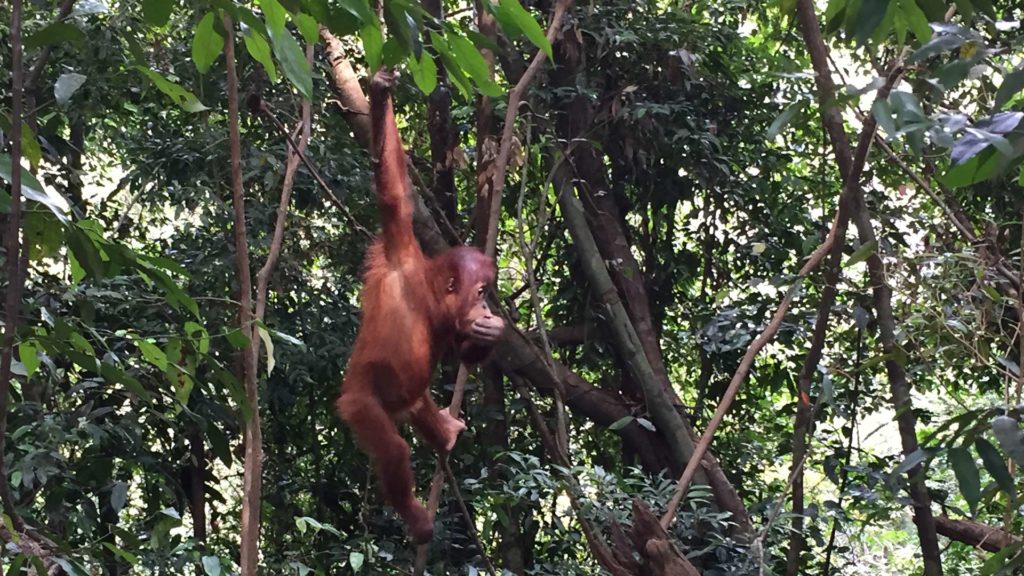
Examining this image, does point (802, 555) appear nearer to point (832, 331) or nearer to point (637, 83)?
point (832, 331)

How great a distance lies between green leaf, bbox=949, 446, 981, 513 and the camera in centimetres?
143

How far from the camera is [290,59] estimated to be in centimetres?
135

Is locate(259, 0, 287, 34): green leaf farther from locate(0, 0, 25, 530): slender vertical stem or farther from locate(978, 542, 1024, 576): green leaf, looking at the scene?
locate(978, 542, 1024, 576): green leaf

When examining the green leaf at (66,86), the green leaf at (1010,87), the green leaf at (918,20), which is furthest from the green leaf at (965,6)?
the green leaf at (66,86)

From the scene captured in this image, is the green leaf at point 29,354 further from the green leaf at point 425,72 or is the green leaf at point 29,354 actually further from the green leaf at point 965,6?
the green leaf at point 965,6

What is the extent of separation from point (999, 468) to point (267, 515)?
3.60 metres

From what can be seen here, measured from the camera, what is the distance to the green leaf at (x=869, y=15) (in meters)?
1.11

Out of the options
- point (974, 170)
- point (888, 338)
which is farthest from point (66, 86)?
point (888, 338)

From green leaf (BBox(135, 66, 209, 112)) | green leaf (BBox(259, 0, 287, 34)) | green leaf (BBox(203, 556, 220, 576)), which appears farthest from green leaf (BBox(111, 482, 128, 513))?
green leaf (BBox(259, 0, 287, 34))

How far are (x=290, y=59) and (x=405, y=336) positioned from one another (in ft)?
5.28

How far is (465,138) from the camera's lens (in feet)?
16.0

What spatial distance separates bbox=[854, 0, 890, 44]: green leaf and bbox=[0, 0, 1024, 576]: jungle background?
1.02 meters

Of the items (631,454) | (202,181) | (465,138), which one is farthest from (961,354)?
(202,181)

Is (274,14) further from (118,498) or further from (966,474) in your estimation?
(118,498)
